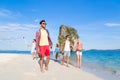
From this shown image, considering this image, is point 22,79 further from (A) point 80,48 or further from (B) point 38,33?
(A) point 80,48

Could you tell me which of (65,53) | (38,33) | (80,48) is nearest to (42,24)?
(38,33)

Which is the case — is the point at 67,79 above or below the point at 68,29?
below

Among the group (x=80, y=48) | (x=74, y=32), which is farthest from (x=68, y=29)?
(x=80, y=48)

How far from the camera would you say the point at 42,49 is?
1028 cm

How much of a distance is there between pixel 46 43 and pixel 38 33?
473 millimetres

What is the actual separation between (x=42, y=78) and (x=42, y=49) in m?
1.32

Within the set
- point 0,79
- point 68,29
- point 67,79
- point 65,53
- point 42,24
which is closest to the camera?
point 0,79

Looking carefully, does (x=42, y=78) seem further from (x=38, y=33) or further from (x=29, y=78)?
(x=38, y=33)

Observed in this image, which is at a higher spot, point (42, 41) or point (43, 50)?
point (42, 41)

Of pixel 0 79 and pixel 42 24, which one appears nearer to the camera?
pixel 0 79

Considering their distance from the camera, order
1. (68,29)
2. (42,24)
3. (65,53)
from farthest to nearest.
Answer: (68,29)
(65,53)
(42,24)

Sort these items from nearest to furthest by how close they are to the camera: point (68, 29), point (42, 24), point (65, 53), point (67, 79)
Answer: point (67, 79), point (42, 24), point (65, 53), point (68, 29)

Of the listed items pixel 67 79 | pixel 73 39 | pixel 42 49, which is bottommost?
pixel 67 79

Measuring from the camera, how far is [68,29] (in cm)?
12719
